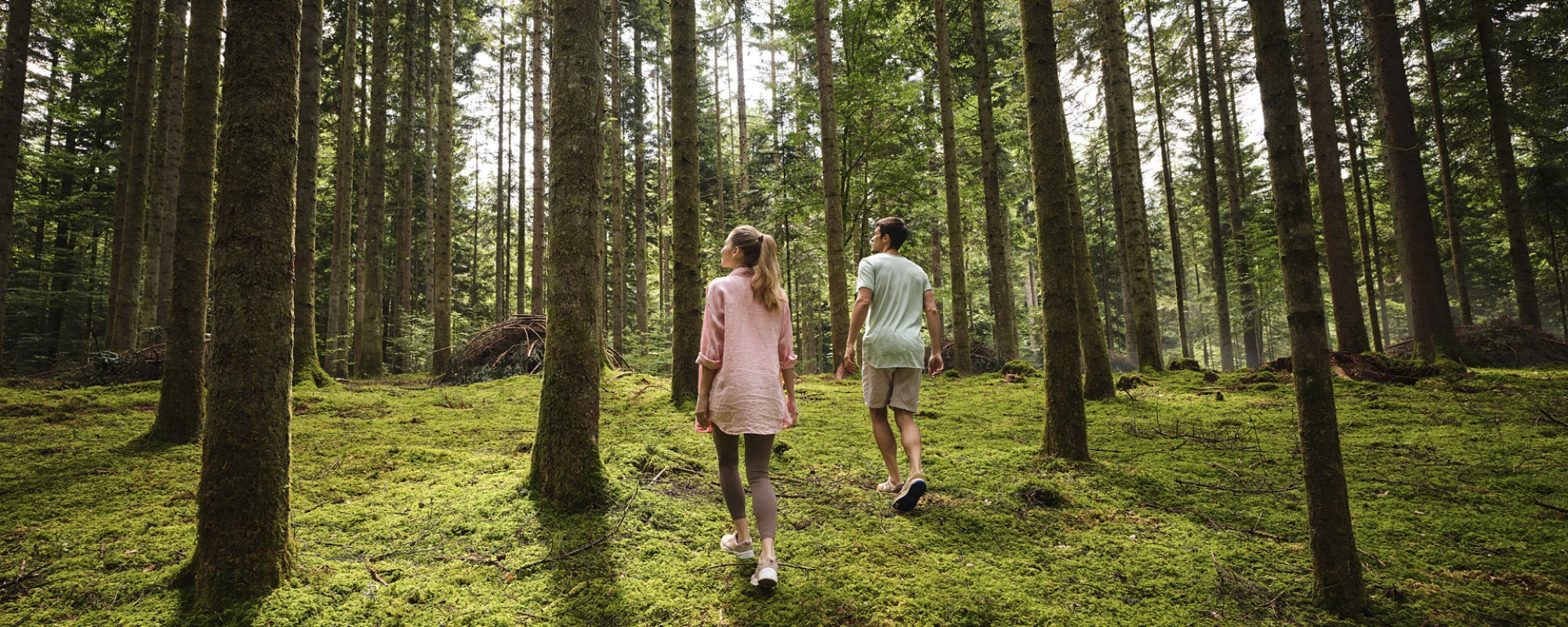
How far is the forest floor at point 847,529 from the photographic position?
2707mm

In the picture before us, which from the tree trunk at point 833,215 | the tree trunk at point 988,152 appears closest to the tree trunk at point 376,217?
the tree trunk at point 833,215

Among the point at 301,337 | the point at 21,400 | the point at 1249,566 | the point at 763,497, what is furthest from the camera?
the point at 301,337

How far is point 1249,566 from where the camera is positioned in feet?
9.91

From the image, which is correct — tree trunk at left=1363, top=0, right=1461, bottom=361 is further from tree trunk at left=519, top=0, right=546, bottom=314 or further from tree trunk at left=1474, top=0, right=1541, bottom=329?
tree trunk at left=519, top=0, right=546, bottom=314

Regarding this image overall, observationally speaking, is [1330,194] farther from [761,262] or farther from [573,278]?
[573,278]

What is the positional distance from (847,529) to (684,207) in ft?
16.1

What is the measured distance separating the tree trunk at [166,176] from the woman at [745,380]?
1221 centimetres

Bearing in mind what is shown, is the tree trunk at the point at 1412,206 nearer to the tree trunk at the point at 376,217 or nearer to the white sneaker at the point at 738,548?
the white sneaker at the point at 738,548

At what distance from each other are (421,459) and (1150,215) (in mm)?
36422

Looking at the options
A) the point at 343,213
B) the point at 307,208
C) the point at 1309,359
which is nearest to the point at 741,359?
the point at 1309,359

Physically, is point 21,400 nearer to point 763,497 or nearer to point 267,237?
point 267,237

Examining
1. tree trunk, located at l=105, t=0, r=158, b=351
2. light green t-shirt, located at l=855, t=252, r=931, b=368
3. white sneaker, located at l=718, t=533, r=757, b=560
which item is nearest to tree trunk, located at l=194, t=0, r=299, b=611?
white sneaker, located at l=718, t=533, r=757, b=560

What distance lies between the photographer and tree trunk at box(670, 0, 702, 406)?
7129 mm

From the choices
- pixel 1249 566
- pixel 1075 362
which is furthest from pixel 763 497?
pixel 1075 362
